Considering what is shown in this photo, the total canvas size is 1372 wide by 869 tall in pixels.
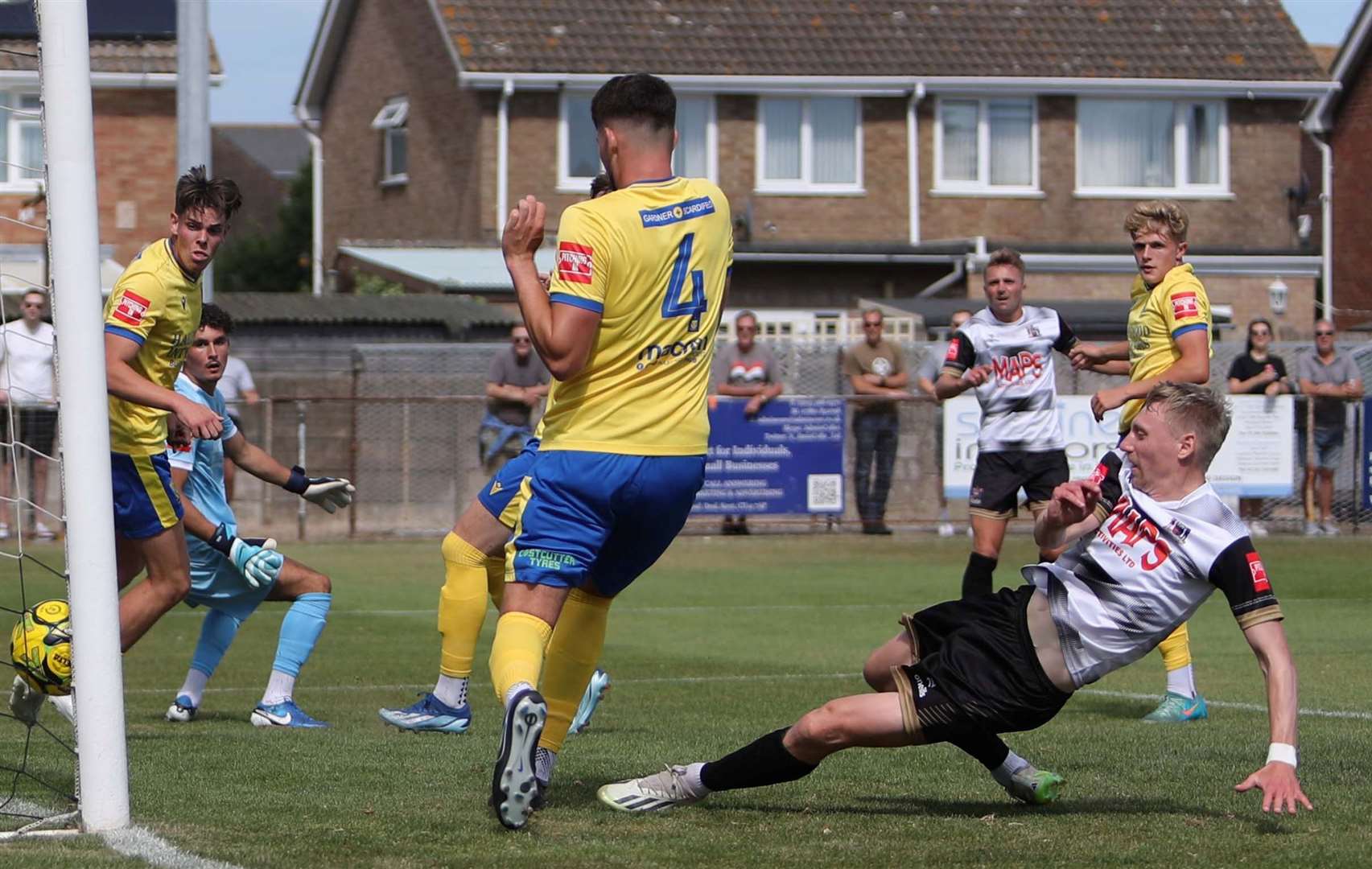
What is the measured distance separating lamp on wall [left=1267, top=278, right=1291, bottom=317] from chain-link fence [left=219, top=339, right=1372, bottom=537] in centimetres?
1053

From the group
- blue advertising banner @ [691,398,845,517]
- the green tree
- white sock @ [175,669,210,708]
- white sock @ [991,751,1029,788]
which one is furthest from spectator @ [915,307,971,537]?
the green tree

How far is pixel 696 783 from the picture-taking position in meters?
5.70

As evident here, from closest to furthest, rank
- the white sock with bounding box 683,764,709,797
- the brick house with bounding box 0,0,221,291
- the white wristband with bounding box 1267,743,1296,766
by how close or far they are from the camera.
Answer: the white wristband with bounding box 1267,743,1296,766, the white sock with bounding box 683,764,709,797, the brick house with bounding box 0,0,221,291

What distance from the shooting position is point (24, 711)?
6.60 meters

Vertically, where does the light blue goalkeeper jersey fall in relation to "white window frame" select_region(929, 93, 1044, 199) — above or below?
below

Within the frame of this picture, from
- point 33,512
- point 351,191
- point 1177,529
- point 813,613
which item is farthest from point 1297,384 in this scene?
point 351,191

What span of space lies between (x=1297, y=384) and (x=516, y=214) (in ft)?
56.7

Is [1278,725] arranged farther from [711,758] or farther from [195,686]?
[195,686]

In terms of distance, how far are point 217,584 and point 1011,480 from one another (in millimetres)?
4217

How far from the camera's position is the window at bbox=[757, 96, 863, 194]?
32625 mm

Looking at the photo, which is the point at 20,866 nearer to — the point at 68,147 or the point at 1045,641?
the point at 68,147

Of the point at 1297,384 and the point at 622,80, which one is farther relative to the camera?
the point at 1297,384

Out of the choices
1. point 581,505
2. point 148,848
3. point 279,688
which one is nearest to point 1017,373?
point 279,688

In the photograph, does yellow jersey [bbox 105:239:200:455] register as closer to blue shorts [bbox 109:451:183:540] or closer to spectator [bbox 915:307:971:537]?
blue shorts [bbox 109:451:183:540]
